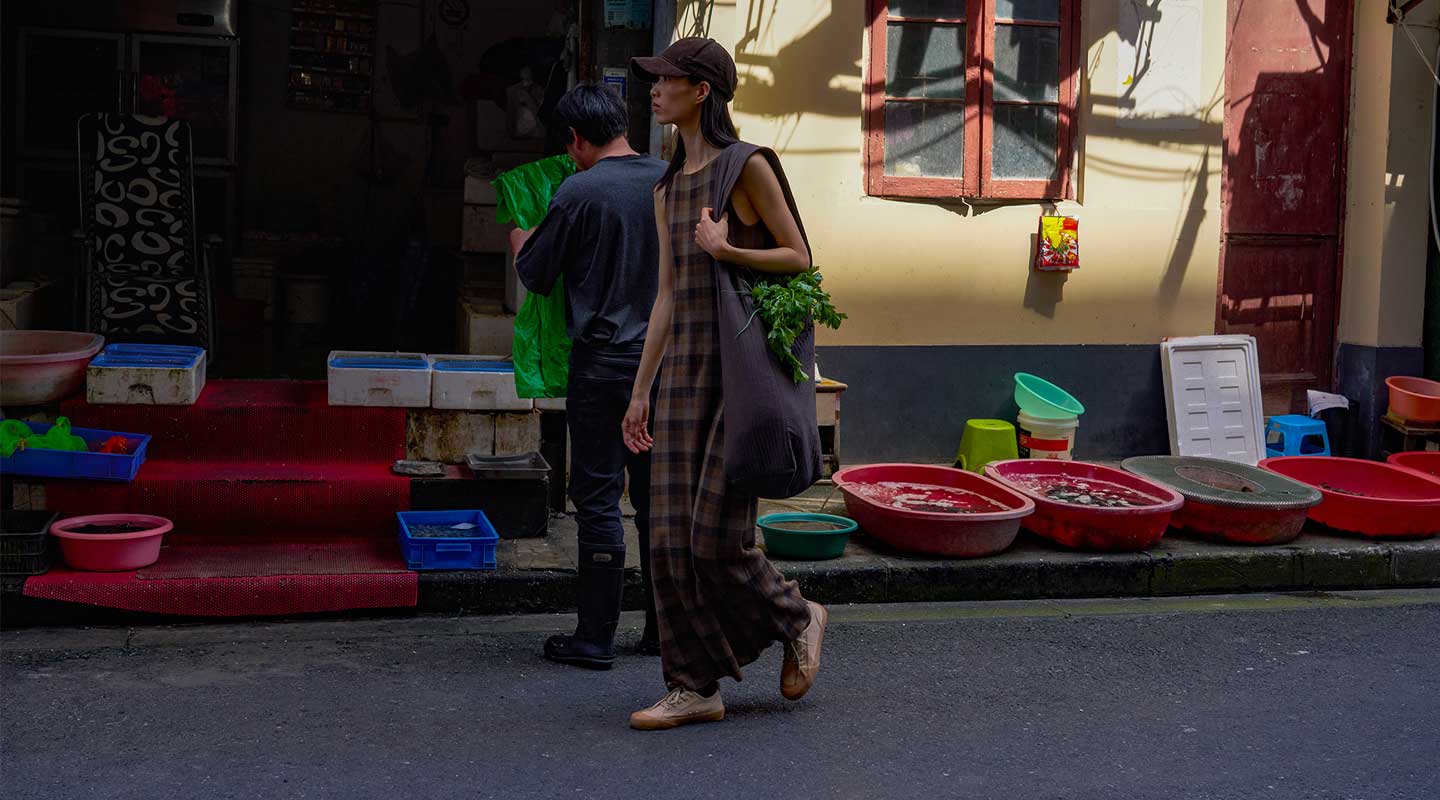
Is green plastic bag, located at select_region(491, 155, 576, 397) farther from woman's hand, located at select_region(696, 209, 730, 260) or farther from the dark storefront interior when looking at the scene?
the dark storefront interior

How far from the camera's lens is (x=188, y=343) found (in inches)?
336

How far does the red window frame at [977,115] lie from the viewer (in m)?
8.30

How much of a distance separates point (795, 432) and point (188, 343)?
5460 millimetres

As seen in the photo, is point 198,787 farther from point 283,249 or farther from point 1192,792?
point 283,249

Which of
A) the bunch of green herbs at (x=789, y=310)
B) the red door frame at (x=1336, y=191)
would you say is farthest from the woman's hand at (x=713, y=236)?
the red door frame at (x=1336, y=191)

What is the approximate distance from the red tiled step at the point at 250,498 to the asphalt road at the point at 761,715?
830 mm

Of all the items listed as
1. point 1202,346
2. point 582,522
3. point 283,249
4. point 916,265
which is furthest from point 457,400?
point 283,249

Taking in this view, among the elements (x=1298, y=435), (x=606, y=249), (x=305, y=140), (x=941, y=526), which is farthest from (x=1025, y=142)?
(x=305, y=140)

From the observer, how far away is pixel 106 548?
5.81 metres

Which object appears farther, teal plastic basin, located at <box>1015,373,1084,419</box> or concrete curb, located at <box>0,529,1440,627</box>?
teal plastic basin, located at <box>1015,373,1084,419</box>

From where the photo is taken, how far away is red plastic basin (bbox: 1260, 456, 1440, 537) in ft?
23.6

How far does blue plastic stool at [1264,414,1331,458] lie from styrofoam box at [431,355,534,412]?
16.2ft

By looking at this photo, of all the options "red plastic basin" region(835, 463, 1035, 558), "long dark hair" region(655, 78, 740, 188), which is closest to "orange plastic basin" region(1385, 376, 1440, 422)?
"red plastic basin" region(835, 463, 1035, 558)

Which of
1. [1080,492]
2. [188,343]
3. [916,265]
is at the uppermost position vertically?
[916,265]
